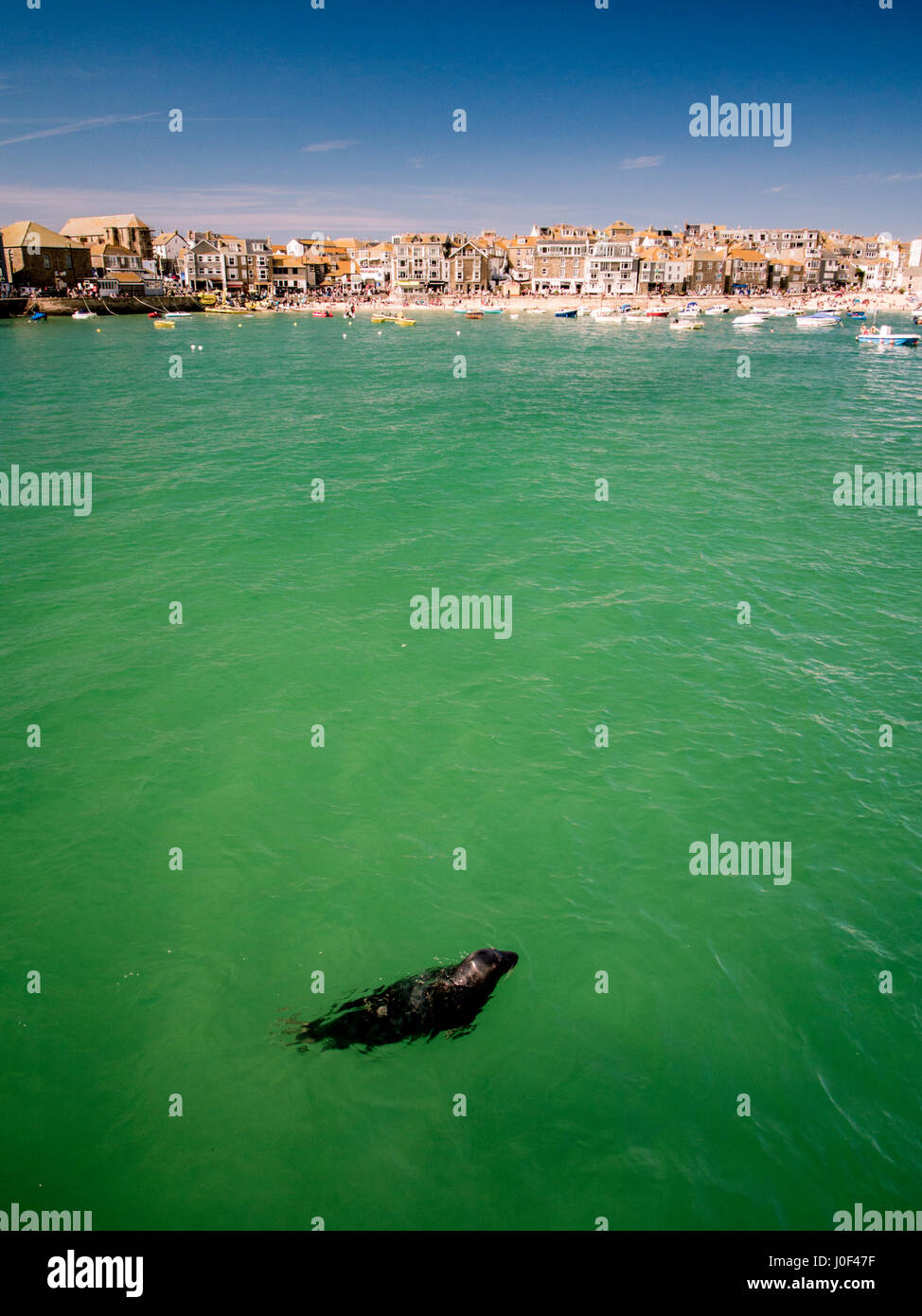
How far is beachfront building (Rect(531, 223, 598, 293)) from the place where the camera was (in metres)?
192

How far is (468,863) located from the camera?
11234 mm

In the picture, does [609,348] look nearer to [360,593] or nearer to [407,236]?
[360,593]

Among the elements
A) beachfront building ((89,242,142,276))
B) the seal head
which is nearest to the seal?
the seal head

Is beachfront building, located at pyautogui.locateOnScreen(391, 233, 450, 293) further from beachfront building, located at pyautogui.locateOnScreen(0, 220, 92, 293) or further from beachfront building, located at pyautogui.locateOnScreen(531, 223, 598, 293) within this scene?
beachfront building, located at pyautogui.locateOnScreen(0, 220, 92, 293)

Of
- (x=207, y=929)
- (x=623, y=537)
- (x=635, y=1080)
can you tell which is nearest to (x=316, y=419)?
(x=623, y=537)

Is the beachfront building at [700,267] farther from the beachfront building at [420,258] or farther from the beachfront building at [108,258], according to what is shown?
the beachfront building at [108,258]

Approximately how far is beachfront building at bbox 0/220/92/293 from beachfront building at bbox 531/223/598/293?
110 m

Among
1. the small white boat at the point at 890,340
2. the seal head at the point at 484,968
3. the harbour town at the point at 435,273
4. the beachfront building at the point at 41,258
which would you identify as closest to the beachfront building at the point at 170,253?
the harbour town at the point at 435,273

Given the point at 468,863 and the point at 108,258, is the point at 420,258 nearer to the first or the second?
the point at 108,258

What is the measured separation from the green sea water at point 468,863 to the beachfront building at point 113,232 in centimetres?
17234

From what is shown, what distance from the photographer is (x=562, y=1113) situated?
775 cm

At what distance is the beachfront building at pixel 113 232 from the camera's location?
6427 inches

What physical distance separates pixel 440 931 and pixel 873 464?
36484mm

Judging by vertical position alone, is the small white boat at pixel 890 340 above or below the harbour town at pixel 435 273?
below
